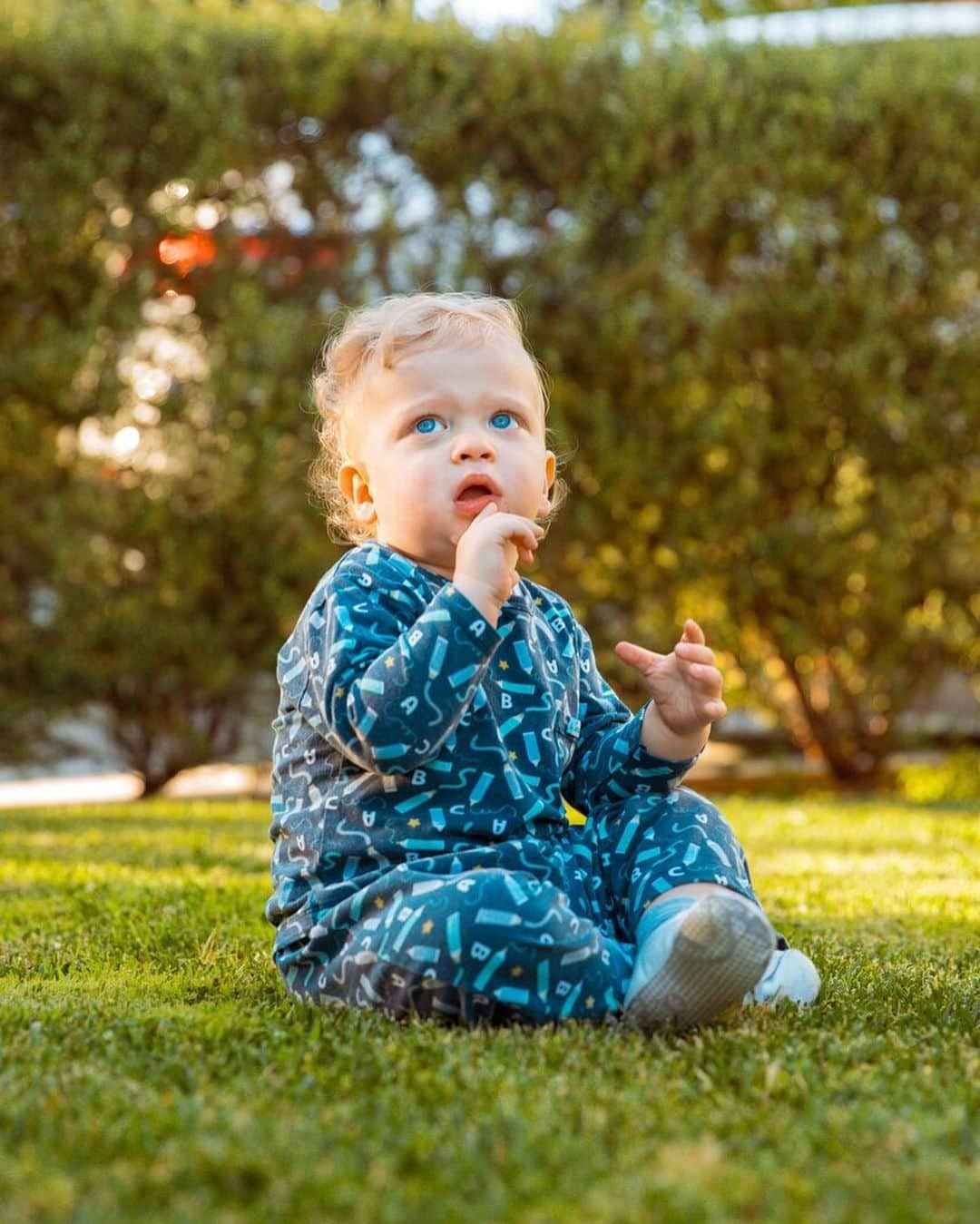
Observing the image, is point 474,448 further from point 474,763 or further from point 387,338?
point 474,763

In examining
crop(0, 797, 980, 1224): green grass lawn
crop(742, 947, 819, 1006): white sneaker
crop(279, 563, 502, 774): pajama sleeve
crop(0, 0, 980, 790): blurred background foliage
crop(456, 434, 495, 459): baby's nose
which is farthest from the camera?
crop(0, 0, 980, 790): blurred background foliage

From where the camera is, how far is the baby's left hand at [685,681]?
2.46 metres

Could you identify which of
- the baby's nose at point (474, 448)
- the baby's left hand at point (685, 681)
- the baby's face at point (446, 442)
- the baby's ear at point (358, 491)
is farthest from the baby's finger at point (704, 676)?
the baby's ear at point (358, 491)

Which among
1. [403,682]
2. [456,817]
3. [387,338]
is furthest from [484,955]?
[387,338]

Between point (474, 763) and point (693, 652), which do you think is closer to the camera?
point (474, 763)

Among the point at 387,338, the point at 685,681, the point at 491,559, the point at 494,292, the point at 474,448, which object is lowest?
the point at 685,681

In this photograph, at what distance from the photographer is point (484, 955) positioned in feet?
6.69

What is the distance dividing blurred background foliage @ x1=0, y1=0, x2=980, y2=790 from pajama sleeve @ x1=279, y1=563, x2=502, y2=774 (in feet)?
14.1

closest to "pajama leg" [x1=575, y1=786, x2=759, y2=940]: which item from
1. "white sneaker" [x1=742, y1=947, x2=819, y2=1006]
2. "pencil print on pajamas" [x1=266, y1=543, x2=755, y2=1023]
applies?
"pencil print on pajamas" [x1=266, y1=543, x2=755, y2=1023]

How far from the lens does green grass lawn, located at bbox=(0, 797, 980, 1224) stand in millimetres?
1337

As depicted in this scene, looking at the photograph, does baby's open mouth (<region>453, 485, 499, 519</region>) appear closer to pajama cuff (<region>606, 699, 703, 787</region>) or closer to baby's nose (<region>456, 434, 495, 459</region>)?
baby's nose (<region>456, 434, 495, 459</region>)

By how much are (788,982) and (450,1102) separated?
0.82m

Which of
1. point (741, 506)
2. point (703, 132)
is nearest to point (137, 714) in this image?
point (741, 506)

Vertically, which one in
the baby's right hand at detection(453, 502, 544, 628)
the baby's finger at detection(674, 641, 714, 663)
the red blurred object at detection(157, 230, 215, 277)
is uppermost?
the red blurred object at detection(157, 230, 215, 277)
